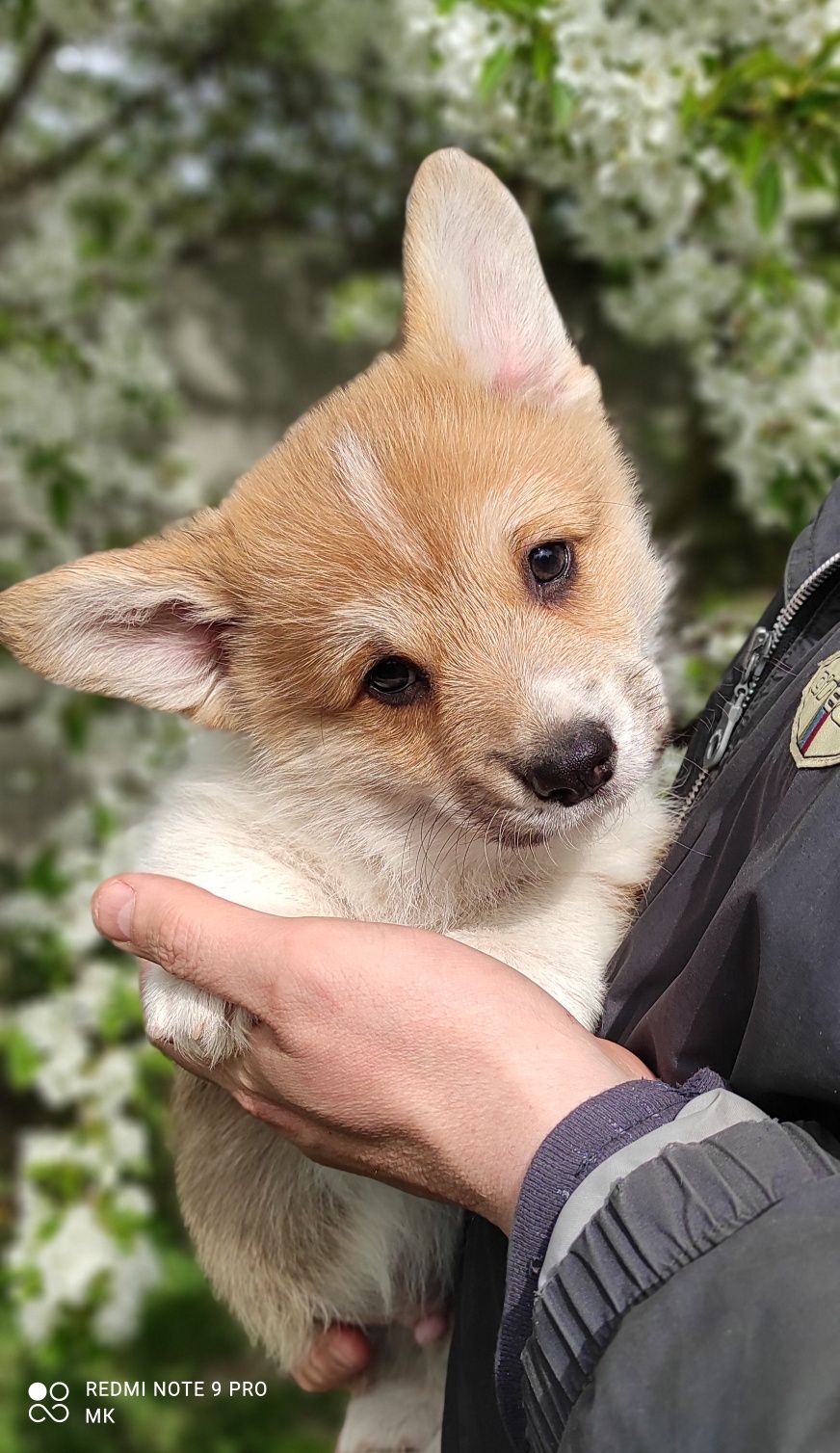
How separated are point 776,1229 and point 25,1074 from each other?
2.96m

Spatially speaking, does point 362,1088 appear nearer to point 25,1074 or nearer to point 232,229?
point 25,1074

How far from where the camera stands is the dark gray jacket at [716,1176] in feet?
2.81

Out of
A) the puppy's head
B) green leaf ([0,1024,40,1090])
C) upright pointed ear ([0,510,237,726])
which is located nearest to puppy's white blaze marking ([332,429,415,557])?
the puppy's head

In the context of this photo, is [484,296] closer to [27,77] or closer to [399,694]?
[399,694]

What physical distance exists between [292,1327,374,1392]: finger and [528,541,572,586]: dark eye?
118 centimetres

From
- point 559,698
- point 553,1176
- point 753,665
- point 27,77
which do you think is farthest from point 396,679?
point 27,77

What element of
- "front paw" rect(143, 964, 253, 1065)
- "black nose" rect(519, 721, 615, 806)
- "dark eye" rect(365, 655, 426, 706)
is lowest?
"front paw" rect(143, 964, 253, 1065)

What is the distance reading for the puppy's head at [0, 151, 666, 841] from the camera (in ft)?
5.15

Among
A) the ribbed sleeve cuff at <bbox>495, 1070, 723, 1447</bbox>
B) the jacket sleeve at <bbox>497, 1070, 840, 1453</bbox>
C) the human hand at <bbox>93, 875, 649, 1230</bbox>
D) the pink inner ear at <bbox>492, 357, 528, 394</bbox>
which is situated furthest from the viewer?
the pink inner ear at <bbox>492, 357, 528, 394</bbox>

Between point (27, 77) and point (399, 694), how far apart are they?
367cm

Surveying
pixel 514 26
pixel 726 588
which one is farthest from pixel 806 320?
pixel 726 588

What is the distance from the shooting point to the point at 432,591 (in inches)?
64.7

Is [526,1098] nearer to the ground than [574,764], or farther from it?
nearer to the ground

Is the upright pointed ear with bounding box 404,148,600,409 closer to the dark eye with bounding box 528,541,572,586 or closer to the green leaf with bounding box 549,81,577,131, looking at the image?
the dark eye with bounding box 528,541,572,586
